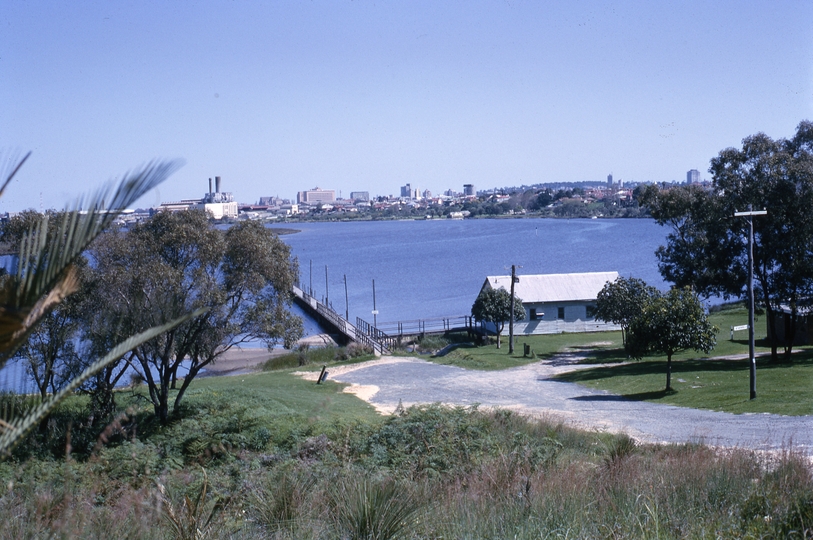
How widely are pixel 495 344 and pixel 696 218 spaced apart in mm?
14510

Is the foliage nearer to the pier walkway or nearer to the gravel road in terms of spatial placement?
the gravel road

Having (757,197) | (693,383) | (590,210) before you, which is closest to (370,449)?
(693,383)

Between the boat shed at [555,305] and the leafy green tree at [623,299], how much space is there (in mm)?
10739

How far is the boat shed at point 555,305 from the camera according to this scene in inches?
1805

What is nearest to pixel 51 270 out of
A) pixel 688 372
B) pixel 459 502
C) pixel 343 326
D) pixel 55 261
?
pixel 55 261

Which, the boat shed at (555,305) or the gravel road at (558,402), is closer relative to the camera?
the gravel road at (558,402)

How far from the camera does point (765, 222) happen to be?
28125mm

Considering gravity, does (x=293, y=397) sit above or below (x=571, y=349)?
above

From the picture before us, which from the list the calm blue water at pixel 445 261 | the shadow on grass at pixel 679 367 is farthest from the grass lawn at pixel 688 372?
the calm blue water at pixel 445 261

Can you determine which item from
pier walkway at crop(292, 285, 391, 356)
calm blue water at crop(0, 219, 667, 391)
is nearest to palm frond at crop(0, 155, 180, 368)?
calm blue water at crop(0, 219, 667, 391)

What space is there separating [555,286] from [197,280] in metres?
Answer: 34.0

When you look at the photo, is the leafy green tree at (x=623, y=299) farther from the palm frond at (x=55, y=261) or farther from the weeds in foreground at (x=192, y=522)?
the palm frond at (x=55, y=261)

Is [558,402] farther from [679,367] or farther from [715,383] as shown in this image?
[679,367]

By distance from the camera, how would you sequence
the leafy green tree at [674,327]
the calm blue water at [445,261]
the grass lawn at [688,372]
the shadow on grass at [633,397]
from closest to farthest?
the grass lawn at [688,372], the shadow on grass at [633,397], the leafy green tree at [674,327], the calm blue water at [445,261]
